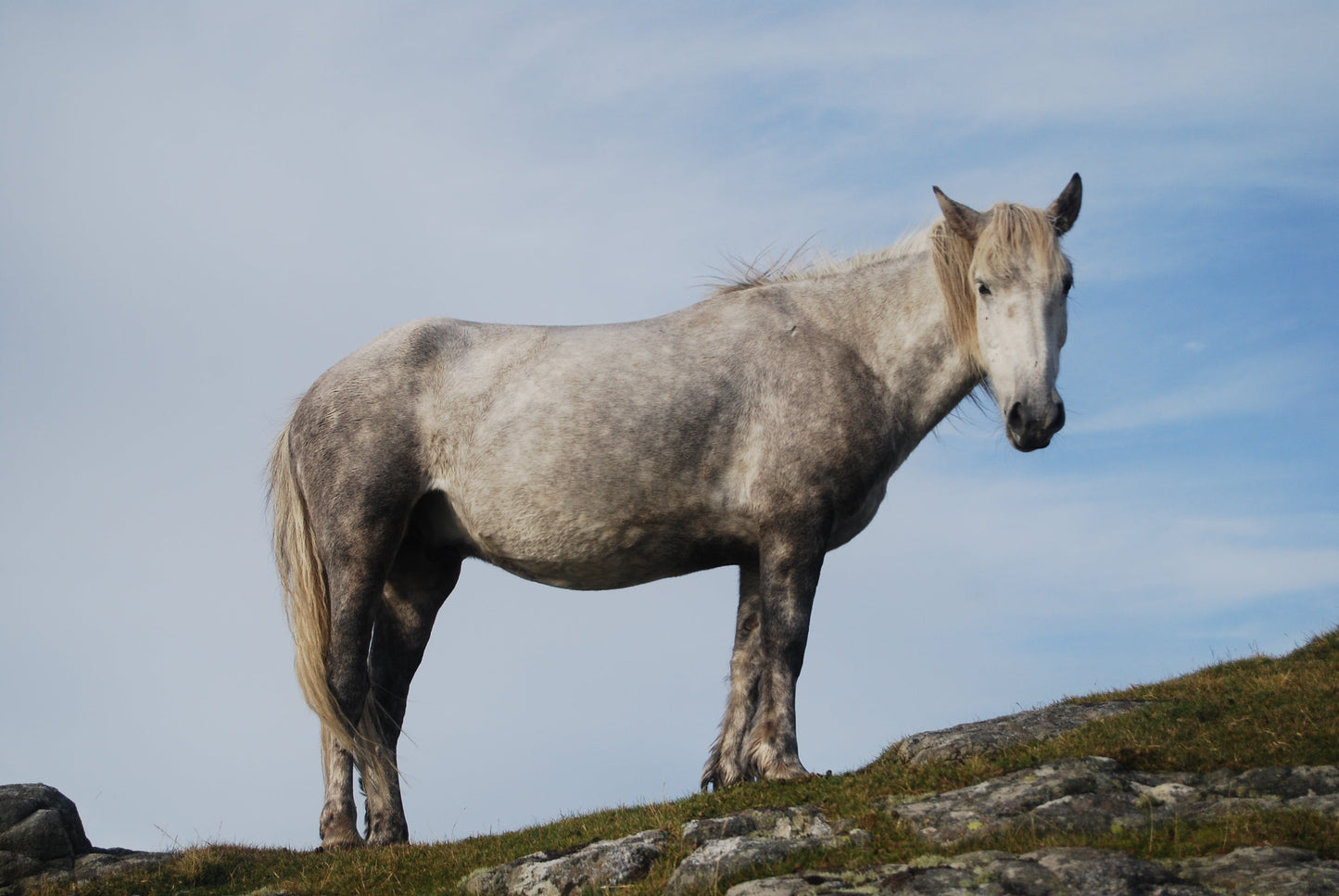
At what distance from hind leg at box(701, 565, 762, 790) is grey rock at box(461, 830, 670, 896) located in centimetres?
156

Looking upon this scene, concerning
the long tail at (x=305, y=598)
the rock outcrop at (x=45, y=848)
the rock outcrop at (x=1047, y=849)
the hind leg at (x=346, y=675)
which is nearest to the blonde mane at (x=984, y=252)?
the rock outcrop at (x=1047, y=849)

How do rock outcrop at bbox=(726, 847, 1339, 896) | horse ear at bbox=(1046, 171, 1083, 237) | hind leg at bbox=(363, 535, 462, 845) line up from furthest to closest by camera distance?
hind leg at bbox=(363, 535, 462, 845) → horse ear at bbox=(1046, 171, 1083, 237) → rock outcrop at bbox=(726, 847, 1339, 896)

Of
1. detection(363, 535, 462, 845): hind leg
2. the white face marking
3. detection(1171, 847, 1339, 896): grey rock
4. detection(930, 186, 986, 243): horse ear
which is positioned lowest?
detection(1171, 847, 1339, 896): grey rock

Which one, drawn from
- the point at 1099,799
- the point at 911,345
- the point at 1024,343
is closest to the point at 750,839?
the point at 1099,799

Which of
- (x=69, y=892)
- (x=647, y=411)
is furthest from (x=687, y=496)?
(x=69, y=892)

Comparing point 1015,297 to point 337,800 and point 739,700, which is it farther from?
point 337,800

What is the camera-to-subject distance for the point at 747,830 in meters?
7.64

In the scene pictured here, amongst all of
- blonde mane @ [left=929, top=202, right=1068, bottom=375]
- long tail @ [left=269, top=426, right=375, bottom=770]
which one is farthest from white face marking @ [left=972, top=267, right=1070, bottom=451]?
long tail @ [left=269, top=426, right=375, bottom=770]

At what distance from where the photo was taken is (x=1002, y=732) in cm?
984

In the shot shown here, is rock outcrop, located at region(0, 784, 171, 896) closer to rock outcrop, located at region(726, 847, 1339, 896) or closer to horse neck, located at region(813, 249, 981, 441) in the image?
rock outcrop, located at region(726, 847, 1339, 896)

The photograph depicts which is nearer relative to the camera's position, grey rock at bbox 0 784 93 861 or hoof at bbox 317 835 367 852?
hoof at bbox 317 835 367 852

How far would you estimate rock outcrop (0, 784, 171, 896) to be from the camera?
1012 centimetres

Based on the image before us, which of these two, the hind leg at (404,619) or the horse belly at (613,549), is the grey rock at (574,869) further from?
the hind leg at (404,619)

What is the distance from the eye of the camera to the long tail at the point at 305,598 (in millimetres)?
9516
